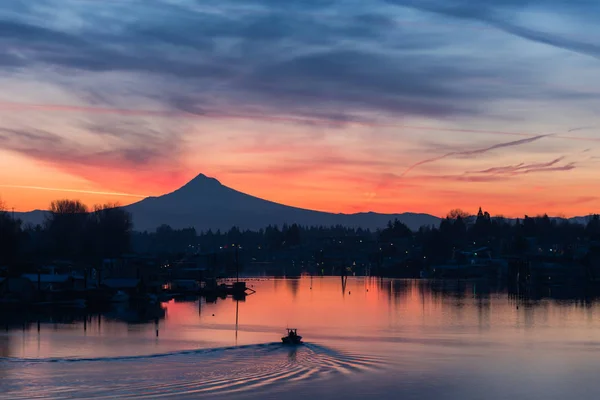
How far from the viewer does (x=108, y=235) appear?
5605 inches

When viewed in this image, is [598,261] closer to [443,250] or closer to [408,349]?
[443,250]

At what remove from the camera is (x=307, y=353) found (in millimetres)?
43375

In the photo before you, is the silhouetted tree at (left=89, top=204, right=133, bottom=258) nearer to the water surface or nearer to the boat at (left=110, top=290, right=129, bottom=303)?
the boat at (left=110, top=290, right=129, bottom=303)

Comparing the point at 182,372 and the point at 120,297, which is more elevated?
the point at 120,297

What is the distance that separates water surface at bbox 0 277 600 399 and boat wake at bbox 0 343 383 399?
0.06 metres

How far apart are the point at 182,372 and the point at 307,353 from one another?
892cm

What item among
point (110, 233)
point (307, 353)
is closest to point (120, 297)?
point (307, 353)

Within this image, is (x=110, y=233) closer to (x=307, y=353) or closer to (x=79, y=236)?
(x=79, y=236)

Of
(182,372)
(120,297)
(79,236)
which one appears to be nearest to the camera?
(182,372)

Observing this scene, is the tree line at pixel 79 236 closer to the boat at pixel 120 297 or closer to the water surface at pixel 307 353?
the boat at pixel 120 297

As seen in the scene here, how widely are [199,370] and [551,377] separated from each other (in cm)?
1603

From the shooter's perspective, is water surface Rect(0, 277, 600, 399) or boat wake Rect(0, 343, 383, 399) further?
water surface Rect(0, 277, 600, 399)

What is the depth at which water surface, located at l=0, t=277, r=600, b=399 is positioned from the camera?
109ft

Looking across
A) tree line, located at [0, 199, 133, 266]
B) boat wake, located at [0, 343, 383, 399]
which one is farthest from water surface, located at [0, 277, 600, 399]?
tree line, located at [0, 199, 133, 266]
